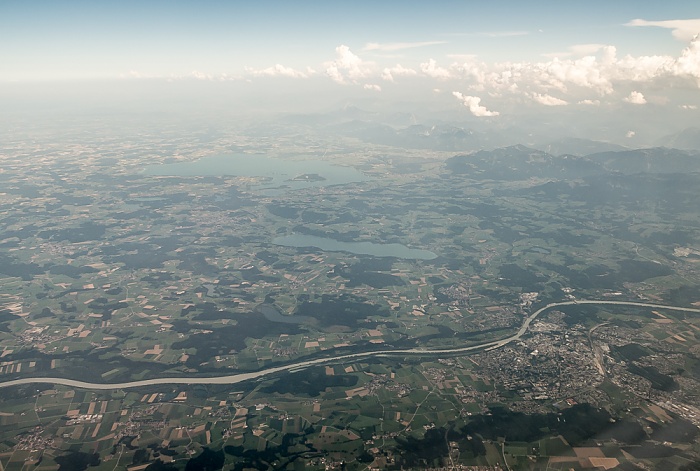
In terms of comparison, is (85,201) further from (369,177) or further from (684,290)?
(684,290)

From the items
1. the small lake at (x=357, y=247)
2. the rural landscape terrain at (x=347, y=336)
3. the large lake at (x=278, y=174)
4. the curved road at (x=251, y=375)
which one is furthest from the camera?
the large lake at (x=278, y=174)

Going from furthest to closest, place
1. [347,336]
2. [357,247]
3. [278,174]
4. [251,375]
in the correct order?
[278,174] → [357,247] → [347,336] → [251,375]

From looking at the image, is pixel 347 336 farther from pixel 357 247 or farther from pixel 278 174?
pixel 278 174

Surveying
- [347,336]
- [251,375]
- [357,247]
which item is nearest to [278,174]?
[357,247]

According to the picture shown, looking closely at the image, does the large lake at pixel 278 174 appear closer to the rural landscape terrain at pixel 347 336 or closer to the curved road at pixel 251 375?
the rural landscape terrain at pixel 347 336

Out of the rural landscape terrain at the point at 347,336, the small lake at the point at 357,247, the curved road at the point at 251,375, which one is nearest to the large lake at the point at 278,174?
the rural landscape terrain at the point at 347,336

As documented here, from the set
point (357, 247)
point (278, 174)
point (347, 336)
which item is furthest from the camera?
point (278, 174)

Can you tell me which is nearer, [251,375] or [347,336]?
[251,375]

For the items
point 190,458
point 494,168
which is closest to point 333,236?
point 190,458
